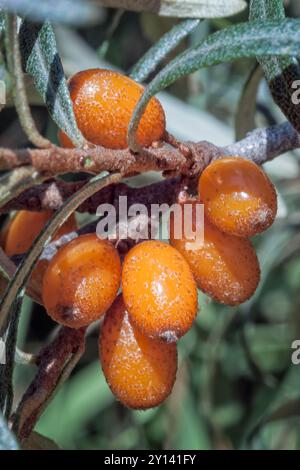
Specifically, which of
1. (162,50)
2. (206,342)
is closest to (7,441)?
(162,50)

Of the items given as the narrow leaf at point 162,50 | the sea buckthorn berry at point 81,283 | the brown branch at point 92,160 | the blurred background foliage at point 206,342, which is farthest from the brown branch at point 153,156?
the blurred background foliage at point 206,342

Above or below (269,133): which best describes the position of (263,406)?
below

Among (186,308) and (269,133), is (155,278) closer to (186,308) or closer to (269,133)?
(186,308)

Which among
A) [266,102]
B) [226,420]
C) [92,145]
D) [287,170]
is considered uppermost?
[92,145]

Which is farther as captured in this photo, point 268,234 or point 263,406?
point 268,234

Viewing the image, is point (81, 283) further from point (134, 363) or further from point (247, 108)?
point (247, 108)

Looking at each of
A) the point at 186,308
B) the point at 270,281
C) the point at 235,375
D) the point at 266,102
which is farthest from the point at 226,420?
the point at 186,308
